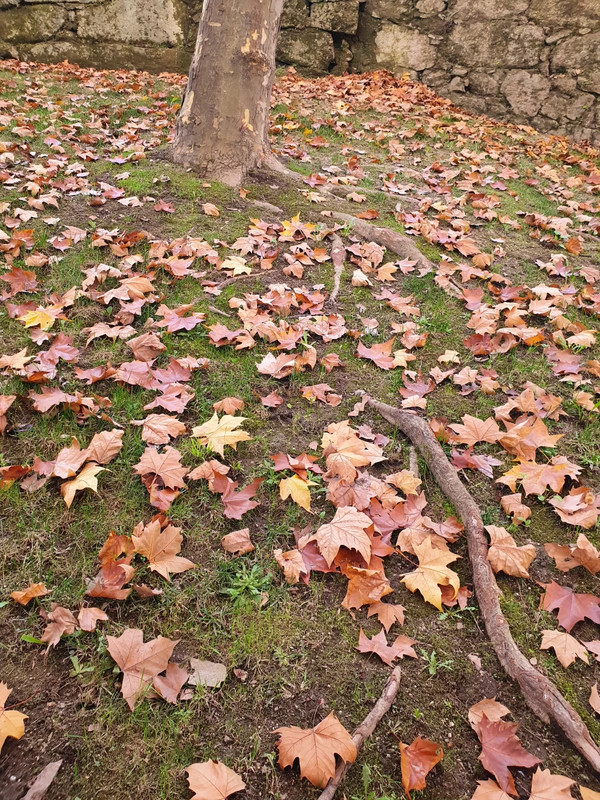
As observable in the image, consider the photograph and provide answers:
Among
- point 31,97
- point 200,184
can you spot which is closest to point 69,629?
point 200,184

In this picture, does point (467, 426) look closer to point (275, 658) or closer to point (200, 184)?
point (275, 658)

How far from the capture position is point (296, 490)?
6.97 feet

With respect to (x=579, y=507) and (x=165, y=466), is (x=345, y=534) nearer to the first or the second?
(x=165, y=466)

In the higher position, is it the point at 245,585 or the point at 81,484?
the point at 81,484

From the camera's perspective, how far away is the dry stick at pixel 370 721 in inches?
52.6

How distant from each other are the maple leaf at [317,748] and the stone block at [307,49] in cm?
1048

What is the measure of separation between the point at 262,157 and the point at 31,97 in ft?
13.5

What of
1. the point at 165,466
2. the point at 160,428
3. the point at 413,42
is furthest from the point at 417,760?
the point at 413,42

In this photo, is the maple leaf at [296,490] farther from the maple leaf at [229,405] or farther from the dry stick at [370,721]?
the dry stick at [370,721]

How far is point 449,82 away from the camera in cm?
868

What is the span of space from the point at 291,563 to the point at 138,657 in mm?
612

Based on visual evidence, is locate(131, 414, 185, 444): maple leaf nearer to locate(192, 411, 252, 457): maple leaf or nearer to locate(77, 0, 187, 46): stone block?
locate(192, 411, 252, 457): maple leaf

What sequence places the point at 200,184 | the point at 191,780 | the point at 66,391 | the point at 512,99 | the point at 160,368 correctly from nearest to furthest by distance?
the point at 191,780
the point at 66,391
the point at 160,368
the point at 200,184
the point at 512,99

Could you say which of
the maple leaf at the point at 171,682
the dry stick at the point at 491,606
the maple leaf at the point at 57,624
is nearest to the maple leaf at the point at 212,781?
the maple leaf at the point at 171,682
